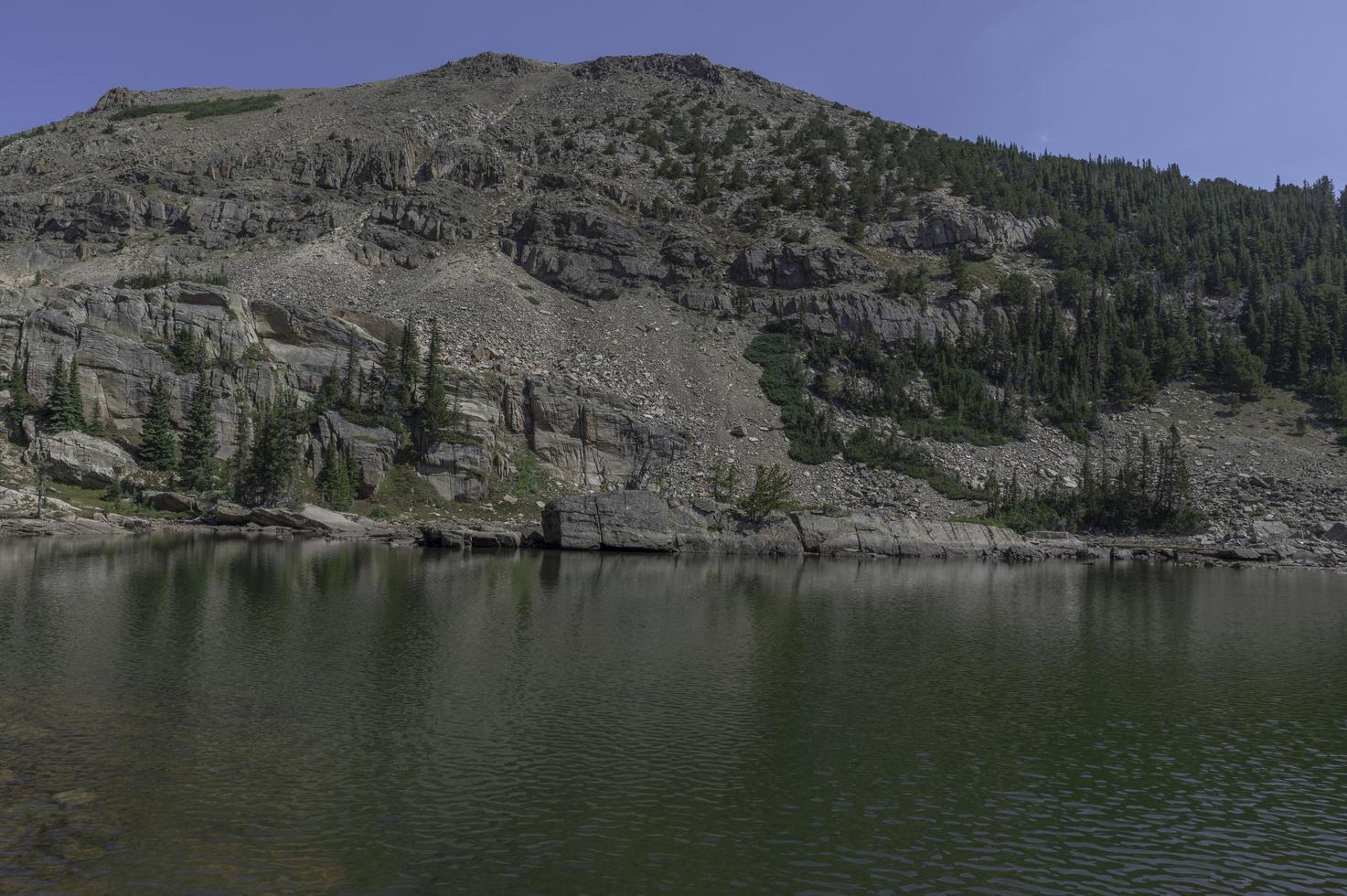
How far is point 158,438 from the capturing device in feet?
249

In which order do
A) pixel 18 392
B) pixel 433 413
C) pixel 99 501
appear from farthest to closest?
1. pixel 433 413
2. pixel 18 392
3. pixel 99 501

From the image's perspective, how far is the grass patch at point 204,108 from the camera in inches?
5689

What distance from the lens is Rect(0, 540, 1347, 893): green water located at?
44.0 feet

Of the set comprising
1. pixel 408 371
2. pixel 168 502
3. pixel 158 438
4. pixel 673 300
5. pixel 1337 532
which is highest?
pixel 673 300

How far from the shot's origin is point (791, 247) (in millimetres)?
121562

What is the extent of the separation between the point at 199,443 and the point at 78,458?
A: 930cm

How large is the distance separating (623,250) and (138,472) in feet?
223

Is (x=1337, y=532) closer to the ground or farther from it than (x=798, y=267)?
closer to the ground

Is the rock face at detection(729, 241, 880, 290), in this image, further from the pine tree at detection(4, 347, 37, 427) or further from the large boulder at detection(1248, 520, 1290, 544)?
the pine tree at detection(4, 347, 37, 427)

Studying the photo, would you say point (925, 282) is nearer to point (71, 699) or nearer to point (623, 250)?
point (623, 250)

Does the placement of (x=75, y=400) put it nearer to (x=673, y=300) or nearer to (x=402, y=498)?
(x=402, y=498)

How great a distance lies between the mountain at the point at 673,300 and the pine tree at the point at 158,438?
2.27 meters

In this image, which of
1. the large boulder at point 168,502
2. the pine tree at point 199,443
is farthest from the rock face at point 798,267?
the large boulder at point 168,502

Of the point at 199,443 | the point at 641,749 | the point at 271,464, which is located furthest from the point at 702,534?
the point at 641,749
